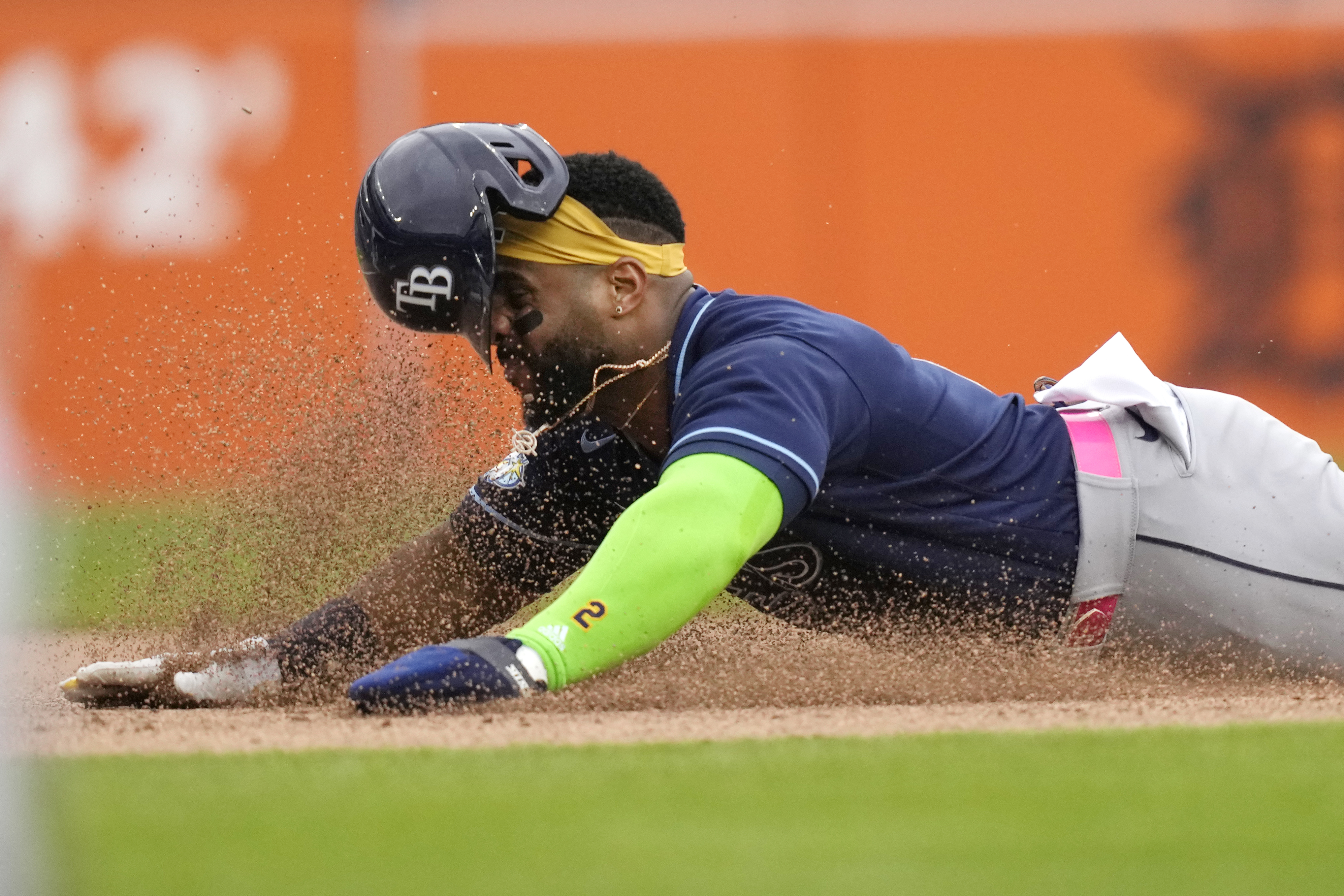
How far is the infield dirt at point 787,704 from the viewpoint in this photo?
7.34 feet

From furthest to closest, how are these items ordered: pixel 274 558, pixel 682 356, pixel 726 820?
pixel 274 558 → pixel 682 356 → pixel 726 820

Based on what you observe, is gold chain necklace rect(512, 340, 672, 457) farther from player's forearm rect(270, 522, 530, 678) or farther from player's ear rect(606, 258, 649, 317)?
player's forearm rect(270, 522, 530, 678)

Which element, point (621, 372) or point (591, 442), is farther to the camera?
point (591, 442)

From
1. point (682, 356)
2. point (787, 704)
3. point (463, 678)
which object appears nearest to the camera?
point (463, 678)

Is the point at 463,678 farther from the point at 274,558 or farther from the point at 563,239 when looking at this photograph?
the point at 274,558

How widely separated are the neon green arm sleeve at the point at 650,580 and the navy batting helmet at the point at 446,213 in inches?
27.1

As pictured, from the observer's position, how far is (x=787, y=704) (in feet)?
8.87

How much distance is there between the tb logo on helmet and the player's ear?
0.97 feet

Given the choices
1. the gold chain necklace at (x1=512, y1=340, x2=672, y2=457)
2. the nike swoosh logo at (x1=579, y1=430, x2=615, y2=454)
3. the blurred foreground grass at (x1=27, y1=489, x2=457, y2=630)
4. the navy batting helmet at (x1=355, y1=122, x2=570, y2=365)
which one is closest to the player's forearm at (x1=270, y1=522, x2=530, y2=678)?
the blurred foreground grass at (x1=27, y1=489, x2=457, y2=630)

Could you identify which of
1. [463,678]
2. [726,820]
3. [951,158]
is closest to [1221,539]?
[463,678]

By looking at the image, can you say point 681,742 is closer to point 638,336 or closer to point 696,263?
point 638,336

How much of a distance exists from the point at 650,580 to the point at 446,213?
85 centimetres

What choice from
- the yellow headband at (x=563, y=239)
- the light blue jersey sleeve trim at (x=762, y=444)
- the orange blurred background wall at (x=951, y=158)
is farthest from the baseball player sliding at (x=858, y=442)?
the orange blurred background wall at (x=951, y=158)

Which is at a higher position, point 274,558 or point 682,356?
point 682,356
